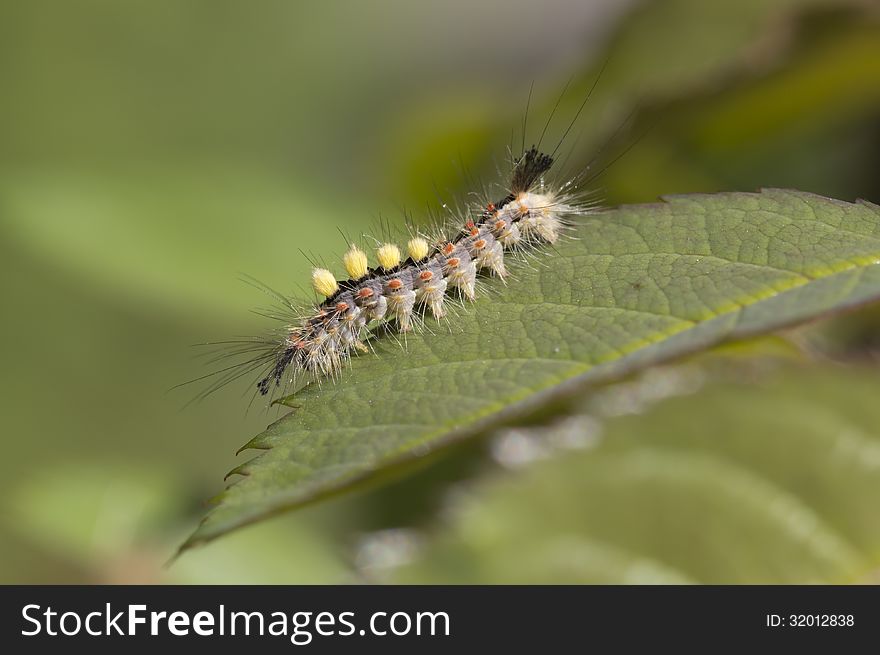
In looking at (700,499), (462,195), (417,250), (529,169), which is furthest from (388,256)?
(700,499)

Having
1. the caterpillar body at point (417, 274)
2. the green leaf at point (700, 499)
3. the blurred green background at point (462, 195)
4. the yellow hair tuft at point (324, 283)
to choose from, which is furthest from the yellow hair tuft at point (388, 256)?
the green leaf at point (700, 499)

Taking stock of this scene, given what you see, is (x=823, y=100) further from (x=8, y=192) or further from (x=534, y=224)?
(x=8, y=192)

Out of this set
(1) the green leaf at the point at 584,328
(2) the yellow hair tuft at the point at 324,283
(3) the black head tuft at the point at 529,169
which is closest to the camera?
(1) the green leaf at the point at 584,328

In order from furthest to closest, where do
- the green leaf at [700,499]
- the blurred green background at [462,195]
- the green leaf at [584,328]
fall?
the blurred green background at [462,195] < the green leaf at [700,499] < the green leaf at [584,328]

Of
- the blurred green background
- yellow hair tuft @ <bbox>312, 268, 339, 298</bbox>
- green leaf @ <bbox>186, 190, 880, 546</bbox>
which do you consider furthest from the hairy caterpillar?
green leaf @ <bbox>186, 190, 880, 546</bbox>

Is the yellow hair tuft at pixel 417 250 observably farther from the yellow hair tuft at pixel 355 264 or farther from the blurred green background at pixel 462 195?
the blurred green background at pixel 462 195

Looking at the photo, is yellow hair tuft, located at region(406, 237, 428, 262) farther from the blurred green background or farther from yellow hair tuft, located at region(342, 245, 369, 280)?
the blurred green background
